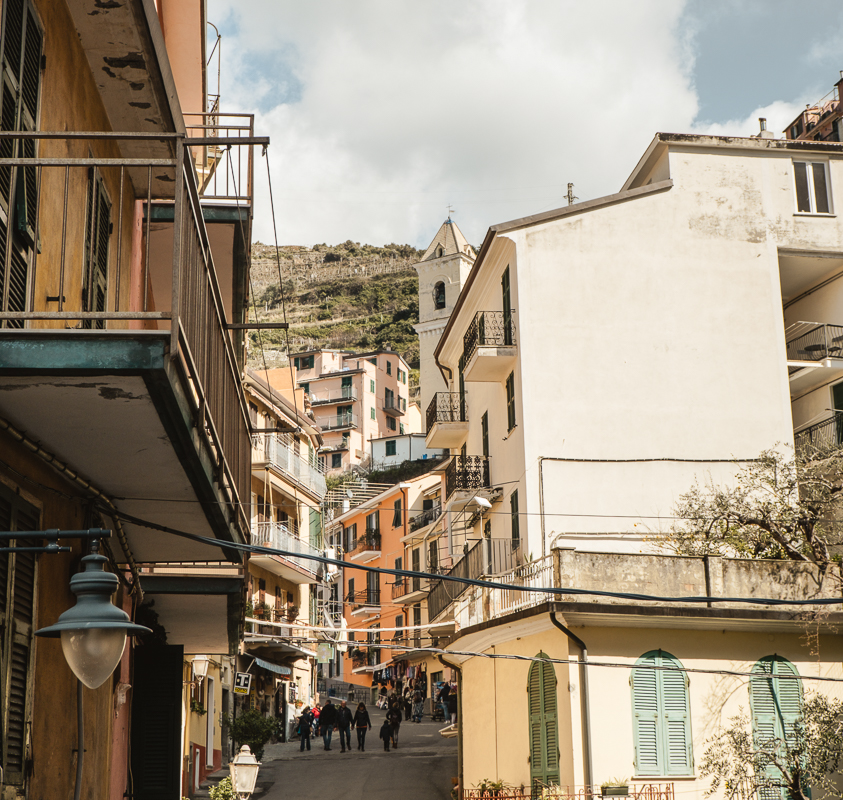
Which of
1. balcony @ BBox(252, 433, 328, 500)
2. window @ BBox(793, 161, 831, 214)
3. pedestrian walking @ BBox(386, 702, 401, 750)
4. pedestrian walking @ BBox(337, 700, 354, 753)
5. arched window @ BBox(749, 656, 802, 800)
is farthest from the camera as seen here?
balcony @ BBox(252, 433, 328, 500)

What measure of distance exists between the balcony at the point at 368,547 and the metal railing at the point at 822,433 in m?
42.4

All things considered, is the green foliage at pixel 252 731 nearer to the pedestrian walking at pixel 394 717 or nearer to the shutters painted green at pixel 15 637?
the pedestrian walking at pixel 394 717

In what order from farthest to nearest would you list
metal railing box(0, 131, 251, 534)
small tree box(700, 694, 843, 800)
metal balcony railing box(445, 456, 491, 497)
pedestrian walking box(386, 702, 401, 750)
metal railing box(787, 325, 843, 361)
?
1. pedestrian walking box(386, 702, 401, 750)
2. metal balcony railing box(445, 456, 491, 497)
3. metal railing box(787, 325, 843, 361)
4. small tree box(700, 694, 843, 800)
5. metal railing box(0, 131, 251, 534)

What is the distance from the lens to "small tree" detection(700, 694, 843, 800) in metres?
15.8

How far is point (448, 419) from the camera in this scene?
34.0 meters

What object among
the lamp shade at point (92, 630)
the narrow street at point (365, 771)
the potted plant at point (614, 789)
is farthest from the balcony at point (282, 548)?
the lamp shade at point (92, 630)

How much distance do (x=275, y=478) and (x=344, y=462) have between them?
160 feet

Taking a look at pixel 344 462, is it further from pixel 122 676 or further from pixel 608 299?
pixel 122 676

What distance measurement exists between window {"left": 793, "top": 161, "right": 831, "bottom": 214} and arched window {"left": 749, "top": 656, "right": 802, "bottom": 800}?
1322 centimetres

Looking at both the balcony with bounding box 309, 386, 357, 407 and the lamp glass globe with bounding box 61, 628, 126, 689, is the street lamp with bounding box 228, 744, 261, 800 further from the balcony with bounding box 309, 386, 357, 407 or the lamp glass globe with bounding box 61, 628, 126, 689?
the balcony with bounding box 309, 386, 357, 407

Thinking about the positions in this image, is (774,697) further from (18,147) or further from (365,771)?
(18,147)

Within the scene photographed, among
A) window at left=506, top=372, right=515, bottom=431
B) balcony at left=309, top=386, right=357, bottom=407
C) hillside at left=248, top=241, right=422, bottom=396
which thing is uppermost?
hillside at left=248, top=241, right=422, bottom=396

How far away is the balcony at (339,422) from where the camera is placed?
92.6m

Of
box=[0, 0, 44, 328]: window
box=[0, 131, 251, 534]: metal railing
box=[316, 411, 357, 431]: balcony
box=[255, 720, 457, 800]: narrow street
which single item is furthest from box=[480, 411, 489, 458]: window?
box=[316, 411, 357, 431]: balcony
